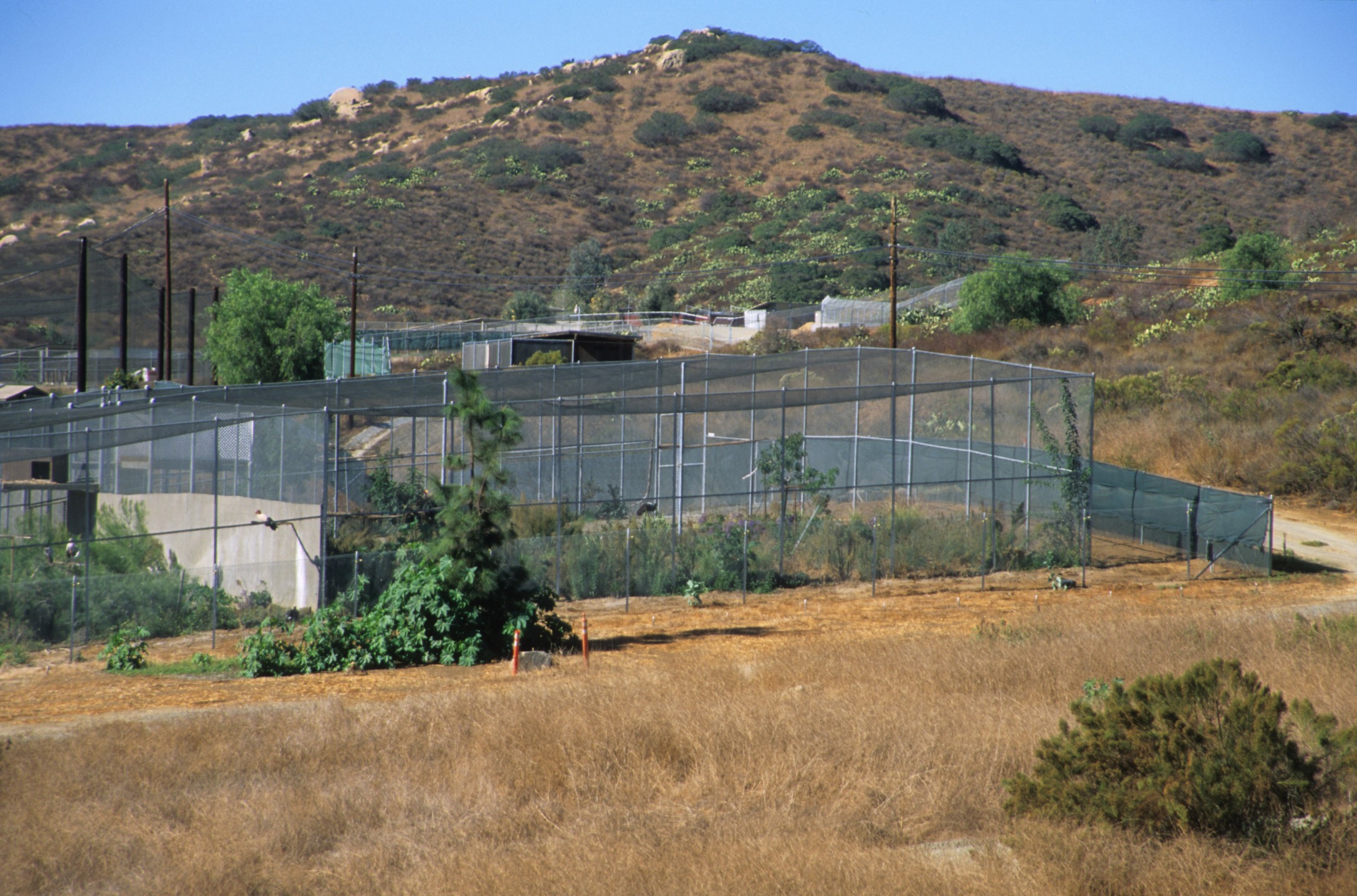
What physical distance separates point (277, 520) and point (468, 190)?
71.2 m

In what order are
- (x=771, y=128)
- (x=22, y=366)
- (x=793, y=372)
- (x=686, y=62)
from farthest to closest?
(x=686, y=62) < (x=771, y=128) < (x=22, y=366) < (x=793, y=372)

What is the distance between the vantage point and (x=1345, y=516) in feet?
83.6

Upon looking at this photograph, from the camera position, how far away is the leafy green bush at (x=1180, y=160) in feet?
265

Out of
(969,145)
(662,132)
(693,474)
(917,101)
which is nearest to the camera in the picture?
(693,474)

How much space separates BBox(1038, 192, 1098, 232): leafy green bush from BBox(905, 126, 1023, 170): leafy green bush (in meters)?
9.59

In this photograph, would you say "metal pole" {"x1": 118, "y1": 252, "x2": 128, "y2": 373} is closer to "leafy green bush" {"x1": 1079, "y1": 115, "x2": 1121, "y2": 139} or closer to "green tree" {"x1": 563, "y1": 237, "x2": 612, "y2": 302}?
"green tree" {"x1": 563, "y1": 237, "x2": 612, "y2": 302}

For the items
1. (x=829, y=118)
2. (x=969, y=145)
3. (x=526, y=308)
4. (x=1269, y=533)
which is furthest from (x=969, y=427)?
(x=829, y=118)

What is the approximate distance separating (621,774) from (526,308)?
187 feet

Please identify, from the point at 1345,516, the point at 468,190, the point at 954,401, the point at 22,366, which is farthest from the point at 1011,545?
the point at 468,190

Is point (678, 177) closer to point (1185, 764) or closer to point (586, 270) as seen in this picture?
point (586, 270)

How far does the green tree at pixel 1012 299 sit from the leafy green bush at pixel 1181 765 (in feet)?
124

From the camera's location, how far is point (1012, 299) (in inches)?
1715

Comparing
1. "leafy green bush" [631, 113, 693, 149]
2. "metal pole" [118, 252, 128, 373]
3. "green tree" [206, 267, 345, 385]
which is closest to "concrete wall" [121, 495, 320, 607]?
"metal pole" [118, 252, 128, 373]

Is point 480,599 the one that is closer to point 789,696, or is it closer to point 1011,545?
point 789,696
